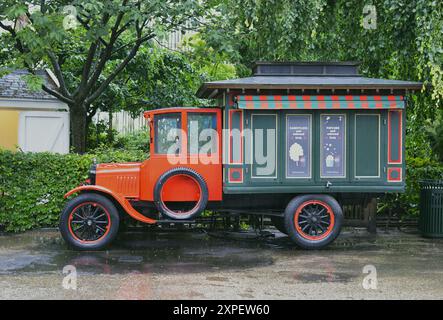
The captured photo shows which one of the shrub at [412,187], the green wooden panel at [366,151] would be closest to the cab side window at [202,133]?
the green wooden panel at [366,151]

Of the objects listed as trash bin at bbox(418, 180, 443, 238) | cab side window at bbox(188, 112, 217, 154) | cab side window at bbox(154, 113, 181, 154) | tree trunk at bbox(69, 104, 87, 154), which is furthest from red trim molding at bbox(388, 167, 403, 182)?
tree trunk at bbox(69, 104, 87, 154)

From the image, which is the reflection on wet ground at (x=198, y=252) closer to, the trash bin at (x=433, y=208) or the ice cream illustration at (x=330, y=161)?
the trash bin at (x=433, y=208)

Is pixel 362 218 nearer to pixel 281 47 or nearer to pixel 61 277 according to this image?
pixel 281 47

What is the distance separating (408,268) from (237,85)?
156 inches

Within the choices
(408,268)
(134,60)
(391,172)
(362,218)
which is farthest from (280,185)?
(134,60)

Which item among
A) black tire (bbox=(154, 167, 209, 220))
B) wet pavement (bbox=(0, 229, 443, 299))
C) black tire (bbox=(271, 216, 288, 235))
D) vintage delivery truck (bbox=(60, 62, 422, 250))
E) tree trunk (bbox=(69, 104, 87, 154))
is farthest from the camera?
tree trunk (bbox=(69, 104, 87, 154))

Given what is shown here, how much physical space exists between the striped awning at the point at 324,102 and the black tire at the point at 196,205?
1521 millimetres

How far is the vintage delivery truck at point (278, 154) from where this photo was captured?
34.3 ft

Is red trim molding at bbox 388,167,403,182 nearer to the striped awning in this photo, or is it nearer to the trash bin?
the striped awning

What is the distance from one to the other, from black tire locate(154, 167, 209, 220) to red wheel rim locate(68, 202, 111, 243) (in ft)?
2.95

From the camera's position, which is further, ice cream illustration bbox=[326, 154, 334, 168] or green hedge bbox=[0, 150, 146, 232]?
green hedge bbox=[0, 150, 146, 232]

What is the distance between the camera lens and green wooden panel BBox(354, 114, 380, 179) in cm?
1068
